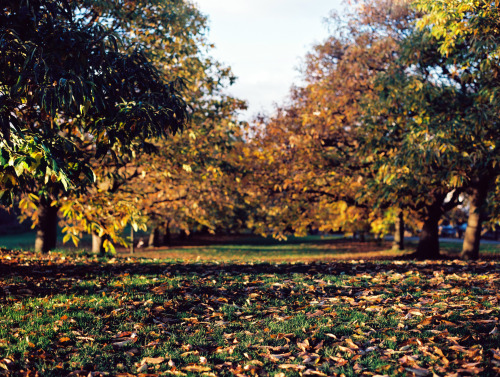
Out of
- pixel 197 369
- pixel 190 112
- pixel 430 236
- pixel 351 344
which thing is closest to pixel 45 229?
pixel 190 112

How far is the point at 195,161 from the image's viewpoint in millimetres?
15164

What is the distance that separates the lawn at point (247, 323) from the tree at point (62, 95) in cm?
201

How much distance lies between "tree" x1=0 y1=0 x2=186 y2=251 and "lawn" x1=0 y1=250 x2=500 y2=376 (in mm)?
2005

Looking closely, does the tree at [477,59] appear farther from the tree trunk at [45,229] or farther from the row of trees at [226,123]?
the tree trunk at [45,229]

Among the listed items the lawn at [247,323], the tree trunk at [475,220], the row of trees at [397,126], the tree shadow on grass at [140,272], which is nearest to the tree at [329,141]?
the row of trees at [397,126]

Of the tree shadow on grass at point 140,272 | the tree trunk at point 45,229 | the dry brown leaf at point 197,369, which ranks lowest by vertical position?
the dry brown leaf at point 197,369

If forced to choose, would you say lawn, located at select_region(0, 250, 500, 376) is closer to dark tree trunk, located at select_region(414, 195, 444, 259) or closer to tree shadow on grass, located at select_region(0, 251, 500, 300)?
tree shadow on grass, located at select_region(0, 251, 500, 300)

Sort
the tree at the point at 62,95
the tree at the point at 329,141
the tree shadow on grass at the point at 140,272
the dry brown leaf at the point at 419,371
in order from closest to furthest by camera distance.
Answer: the dry brown leaf at the point at 419,371, the tree at the point at 62,95, the tree shadow on grass at the point at 140,272, the tree at the point at 329,141

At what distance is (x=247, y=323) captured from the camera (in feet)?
21.2

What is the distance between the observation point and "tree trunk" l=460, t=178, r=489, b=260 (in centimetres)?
1574

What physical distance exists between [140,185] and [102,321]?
15.5 meters

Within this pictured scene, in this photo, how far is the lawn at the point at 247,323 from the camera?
193 inches

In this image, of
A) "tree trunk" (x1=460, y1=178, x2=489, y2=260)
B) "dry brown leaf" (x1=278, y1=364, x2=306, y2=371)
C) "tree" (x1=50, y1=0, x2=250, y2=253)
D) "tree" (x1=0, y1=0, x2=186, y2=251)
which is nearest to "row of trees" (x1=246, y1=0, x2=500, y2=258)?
"tree trunk" (x1=460, y1=178, x2=489, y2=260)

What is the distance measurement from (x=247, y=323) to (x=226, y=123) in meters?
10.4
